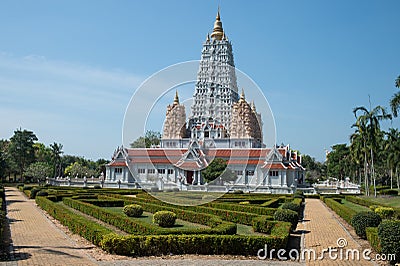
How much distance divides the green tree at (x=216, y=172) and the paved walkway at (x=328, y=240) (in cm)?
3256

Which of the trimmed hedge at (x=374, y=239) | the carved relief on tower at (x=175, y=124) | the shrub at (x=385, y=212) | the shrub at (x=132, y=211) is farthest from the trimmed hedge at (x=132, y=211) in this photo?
the carved relief on tower at (x=175, y=124)

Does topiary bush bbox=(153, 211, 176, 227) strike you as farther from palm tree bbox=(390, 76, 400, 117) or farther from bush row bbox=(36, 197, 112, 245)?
palm tree bbox=(390, 76, 400, 117)

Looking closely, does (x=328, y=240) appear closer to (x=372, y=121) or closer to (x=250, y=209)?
(x=250, y=209)

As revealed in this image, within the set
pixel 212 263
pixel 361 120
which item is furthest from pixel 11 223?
pixel 361 120

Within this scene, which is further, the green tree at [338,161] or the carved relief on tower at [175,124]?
the green tree at [338,161]

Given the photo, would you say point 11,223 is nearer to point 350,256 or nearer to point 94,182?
point 350,256

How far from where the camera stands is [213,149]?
76.3 meters

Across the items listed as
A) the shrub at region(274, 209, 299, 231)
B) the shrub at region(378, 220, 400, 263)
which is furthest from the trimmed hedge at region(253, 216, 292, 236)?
the shrub at region(378, 220, 400, 263)

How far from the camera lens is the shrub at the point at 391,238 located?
13657mm

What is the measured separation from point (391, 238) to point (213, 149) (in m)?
62.7

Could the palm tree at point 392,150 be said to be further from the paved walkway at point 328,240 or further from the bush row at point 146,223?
the bush row at point 146,223

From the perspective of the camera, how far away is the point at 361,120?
145ft

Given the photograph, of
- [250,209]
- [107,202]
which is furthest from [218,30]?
Result: [250,209]

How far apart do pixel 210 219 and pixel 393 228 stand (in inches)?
362
